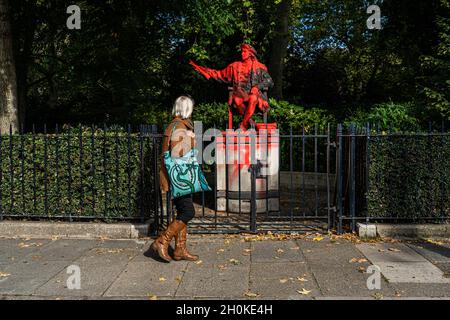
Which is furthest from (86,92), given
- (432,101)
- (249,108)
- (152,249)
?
(152,249)

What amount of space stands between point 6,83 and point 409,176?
682cm

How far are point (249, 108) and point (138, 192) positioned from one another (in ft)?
9.58

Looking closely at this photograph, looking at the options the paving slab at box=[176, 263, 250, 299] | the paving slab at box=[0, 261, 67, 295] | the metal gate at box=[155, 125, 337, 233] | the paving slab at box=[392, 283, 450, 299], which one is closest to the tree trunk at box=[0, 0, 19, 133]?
the metal gate at box=[155, 125, 337, 233]

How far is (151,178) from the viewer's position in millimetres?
7785

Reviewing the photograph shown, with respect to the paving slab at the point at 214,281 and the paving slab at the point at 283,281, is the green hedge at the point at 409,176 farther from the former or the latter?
the paving slab at the point at 214,281

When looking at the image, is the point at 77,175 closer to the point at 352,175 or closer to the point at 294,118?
the point at 352,175

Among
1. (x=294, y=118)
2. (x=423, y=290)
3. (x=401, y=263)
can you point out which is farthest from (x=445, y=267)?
(x=294, y=118)

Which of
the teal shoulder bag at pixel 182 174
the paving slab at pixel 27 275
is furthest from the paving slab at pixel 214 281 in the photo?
the paving slab at pixel 27 275

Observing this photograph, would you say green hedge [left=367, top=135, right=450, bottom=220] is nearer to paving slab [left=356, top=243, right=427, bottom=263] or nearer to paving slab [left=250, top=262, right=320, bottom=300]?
paving slab [left=356, top=243, right=427, bottom=263]

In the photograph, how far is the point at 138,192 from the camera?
7570mm

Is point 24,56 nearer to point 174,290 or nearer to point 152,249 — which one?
point 152,249

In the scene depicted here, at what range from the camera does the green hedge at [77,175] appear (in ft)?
24.7

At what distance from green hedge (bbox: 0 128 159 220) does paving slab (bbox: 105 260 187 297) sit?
5.29ft

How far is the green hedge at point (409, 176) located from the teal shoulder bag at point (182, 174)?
9.16 feet
